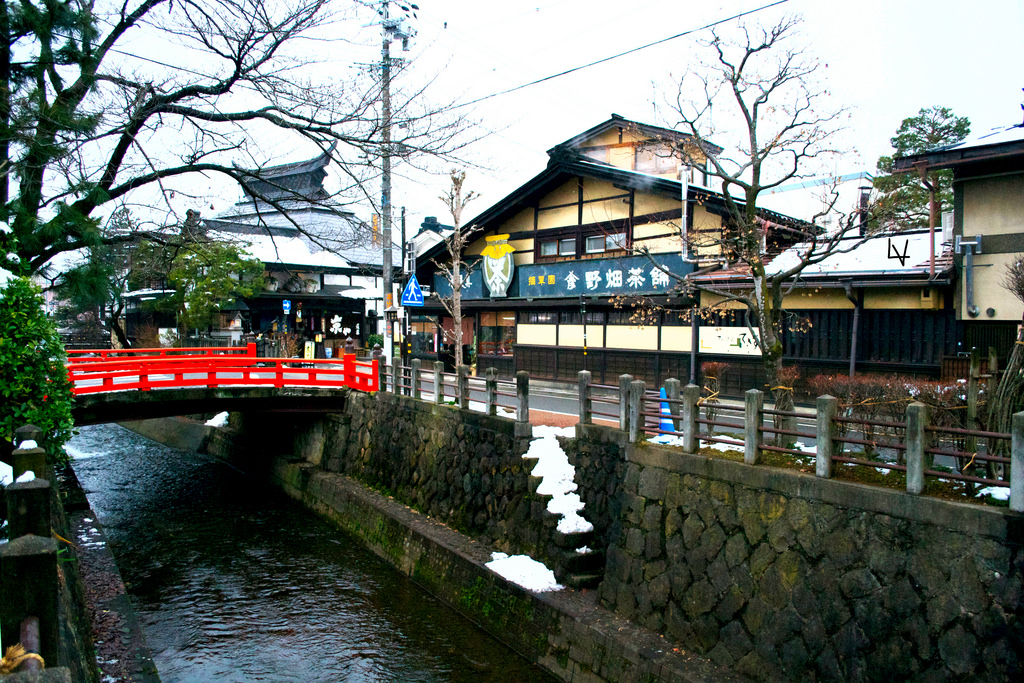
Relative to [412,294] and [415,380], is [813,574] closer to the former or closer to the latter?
[415,380]

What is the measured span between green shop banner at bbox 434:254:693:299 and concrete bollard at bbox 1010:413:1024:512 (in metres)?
13.0

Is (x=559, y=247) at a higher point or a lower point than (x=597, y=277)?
higher

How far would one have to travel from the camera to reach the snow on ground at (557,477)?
409 inches

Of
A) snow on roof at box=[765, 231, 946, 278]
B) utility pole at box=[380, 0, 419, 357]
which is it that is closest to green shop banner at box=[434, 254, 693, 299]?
snow on roof at box=[765, 231, 946, 278]

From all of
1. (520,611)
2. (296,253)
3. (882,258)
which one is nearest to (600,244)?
(882,258)

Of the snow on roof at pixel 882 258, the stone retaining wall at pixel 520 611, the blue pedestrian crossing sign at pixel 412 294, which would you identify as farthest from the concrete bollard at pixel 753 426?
the blue pedestrian crossing sign at pixel 412 294

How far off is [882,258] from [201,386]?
1695cm

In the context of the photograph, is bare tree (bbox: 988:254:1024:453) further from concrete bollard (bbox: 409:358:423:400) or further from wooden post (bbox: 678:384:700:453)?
concrete bollard (bbox: 409:358:423:400)

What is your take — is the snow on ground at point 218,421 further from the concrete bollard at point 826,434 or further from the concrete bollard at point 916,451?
the concrete bollard at point 916,451

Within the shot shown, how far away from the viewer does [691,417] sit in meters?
8.97

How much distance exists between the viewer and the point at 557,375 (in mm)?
23719

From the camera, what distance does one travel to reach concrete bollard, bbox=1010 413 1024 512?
5789mm

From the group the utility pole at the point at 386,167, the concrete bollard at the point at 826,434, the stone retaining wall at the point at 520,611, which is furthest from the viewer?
the utility pole at the point at 386,167

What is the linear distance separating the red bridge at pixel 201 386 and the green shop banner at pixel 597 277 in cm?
812
